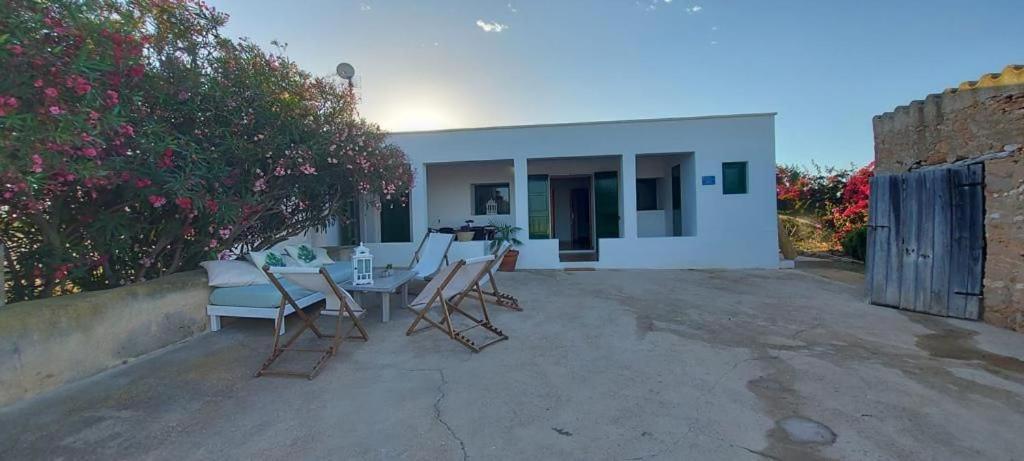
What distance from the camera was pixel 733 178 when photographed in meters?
8.75

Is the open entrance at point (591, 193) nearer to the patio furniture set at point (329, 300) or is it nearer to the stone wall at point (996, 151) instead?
the patio furniture set at point (329, 300)

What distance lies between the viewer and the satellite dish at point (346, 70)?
7434 millimetres

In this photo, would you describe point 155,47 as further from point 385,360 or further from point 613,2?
point 613,2

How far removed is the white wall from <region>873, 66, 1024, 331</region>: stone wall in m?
3.58

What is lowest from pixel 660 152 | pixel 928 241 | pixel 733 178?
pixel 928 241

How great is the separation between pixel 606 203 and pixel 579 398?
8.62 meters

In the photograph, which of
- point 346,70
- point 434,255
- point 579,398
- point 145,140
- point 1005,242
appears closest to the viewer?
point 579,398

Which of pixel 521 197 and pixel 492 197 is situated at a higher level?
pixel 492 197

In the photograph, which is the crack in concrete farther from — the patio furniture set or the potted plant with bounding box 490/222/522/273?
the potted plant with bounding box 490/222/522/273

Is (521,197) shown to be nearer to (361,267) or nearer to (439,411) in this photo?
(361,267)

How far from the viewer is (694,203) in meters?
8.85

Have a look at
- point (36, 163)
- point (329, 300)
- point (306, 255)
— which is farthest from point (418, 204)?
point (36, 163)

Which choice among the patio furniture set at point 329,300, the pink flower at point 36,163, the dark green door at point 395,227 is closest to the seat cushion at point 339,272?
the patio furniture set at point 329,300

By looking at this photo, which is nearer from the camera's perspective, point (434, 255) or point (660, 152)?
point (434, 255)
